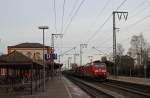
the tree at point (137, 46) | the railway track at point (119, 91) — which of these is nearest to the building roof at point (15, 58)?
the railway track at point (119, 91)

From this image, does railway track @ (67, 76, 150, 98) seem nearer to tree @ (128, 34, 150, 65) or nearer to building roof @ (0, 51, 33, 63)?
building roof @ (0, 51, 33, 63)

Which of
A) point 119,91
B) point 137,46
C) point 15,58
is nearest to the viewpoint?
point 15,58

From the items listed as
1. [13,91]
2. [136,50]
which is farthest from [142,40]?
[13,91]

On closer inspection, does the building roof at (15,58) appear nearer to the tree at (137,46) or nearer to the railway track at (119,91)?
the railway track at (119,91)

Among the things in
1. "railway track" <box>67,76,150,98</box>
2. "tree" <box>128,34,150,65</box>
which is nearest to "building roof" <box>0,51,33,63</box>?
"railway track" <box>67,76,150,98</box>

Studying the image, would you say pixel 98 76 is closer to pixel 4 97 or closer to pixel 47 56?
pixel 47 56

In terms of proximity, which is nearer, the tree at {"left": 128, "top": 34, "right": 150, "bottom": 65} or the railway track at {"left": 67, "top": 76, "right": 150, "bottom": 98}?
the railway track at {"left": 67, "top": 76, "right": 150, "bottom": 98}

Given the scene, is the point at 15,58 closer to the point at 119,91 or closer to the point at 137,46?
the point at 119,91

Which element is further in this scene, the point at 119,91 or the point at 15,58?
the point at 119,91

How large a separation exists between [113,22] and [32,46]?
6884 cm

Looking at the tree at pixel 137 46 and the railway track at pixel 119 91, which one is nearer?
the railway track at pixel 119 91

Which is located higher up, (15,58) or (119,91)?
(15,58)

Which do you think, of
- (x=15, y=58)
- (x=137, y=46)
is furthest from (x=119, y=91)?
(x=137, y=46)

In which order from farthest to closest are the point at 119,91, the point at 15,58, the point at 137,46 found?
the point at 137,46 → the point at 119,91 → the point at 15,58
